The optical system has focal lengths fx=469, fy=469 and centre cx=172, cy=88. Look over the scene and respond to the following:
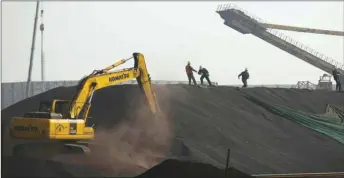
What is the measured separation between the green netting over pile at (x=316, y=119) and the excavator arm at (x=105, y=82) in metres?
7.85

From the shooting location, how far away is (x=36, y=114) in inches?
546

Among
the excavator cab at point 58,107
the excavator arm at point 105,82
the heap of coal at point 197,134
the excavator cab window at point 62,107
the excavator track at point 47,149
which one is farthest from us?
the heap of coal at point 197,134

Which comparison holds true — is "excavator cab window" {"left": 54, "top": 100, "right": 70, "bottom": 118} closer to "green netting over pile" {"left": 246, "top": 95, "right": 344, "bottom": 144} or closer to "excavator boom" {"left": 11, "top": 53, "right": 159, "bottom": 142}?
"excavator boom" {"left": 11, "top": 53, "right": 159, "bottom": 142}

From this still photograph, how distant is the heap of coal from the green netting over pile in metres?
0.67

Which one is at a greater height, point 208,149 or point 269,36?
point 269,36

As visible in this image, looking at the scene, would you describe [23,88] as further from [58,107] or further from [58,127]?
[58,127]

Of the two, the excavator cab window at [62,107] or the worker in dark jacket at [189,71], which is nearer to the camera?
the excavator cab window at [62,107]

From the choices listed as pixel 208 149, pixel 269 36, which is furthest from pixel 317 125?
pixel 269 36

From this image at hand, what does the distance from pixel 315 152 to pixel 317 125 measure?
11.2ft

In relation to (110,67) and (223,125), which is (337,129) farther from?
(110,67)

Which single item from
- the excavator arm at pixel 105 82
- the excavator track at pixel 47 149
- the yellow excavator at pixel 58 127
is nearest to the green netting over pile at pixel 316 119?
the excavator arm at pixel 105 82

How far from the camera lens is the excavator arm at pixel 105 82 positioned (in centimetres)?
1452

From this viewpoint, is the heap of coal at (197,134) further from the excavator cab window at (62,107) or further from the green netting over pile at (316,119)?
the excavator cab window at (62,107)

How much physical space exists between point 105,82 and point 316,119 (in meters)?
12.1
